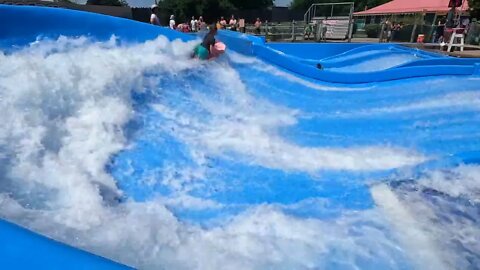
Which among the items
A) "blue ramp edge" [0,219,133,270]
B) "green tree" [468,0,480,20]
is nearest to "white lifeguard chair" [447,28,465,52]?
"blue ramp edge" [0,219,133,270]

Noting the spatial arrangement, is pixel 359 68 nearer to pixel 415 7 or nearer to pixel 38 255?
pixel 38 255

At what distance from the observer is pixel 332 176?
2.81 meters

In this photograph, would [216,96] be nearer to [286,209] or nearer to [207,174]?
[207,174]

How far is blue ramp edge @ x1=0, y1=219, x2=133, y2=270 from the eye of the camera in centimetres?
102

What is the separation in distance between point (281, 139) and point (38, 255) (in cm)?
261

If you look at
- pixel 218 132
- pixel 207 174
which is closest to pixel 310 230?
pixel 207 174

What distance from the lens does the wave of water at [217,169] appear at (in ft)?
6.08

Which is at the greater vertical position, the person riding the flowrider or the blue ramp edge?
the person riding the flowrider

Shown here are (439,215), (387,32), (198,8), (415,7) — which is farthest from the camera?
(198,8)

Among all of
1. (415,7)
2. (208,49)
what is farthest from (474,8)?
(208,49)

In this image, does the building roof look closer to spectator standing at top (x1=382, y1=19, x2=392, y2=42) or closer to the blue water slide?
spectator standing at top (x1=382, y1=19, x2=392, y2=42)

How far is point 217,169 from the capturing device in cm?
279

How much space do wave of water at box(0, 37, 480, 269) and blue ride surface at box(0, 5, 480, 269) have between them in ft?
0.06

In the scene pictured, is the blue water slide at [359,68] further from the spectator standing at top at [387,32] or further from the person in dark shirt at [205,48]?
the spectator standing at top at [387,32]
